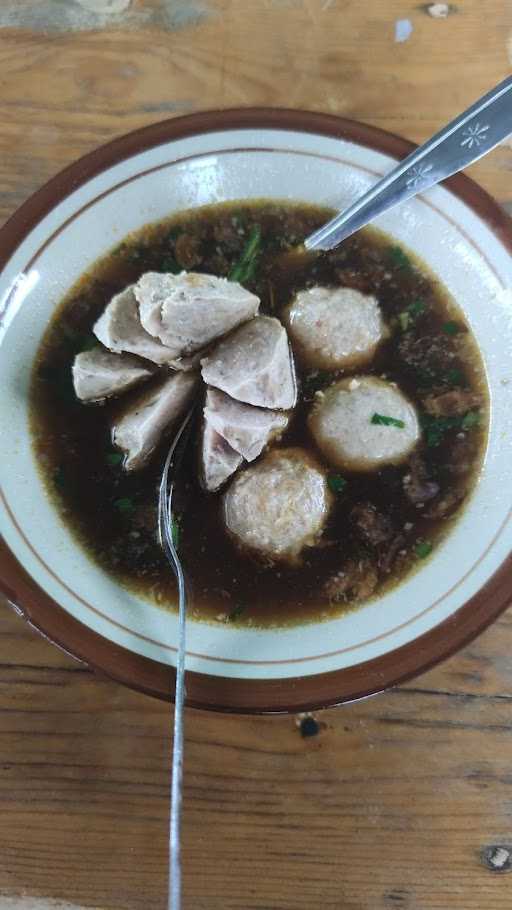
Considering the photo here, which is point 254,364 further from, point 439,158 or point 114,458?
point 439,158

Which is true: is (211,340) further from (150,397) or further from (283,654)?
(283,654)

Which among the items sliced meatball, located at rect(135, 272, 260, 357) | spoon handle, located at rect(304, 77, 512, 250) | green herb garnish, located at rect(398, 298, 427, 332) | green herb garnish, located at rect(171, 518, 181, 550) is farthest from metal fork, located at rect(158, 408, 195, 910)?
spoon handle, located at rect(304, 77, 512, 250)

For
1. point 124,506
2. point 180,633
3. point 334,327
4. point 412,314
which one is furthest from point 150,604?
point 412,314

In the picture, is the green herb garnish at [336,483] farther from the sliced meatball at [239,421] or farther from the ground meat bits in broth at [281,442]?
the sliced meatball at [239,421]

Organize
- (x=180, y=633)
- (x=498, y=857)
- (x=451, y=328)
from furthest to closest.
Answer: (x=451, y=328)
(x=498, y=857)
(x=180, y=633)

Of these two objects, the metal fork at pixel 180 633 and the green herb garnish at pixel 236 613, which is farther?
the green herb garnish at pixel 236 613

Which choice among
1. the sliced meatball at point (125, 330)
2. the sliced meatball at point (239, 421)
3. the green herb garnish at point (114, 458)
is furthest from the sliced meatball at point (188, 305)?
the green herb garnish at point (114, 458)

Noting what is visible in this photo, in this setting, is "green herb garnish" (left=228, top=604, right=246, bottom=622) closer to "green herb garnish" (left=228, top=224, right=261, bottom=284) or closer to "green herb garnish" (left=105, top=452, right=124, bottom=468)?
"green herb garnish" (left=105, top=452, right=124, bottom=468)
